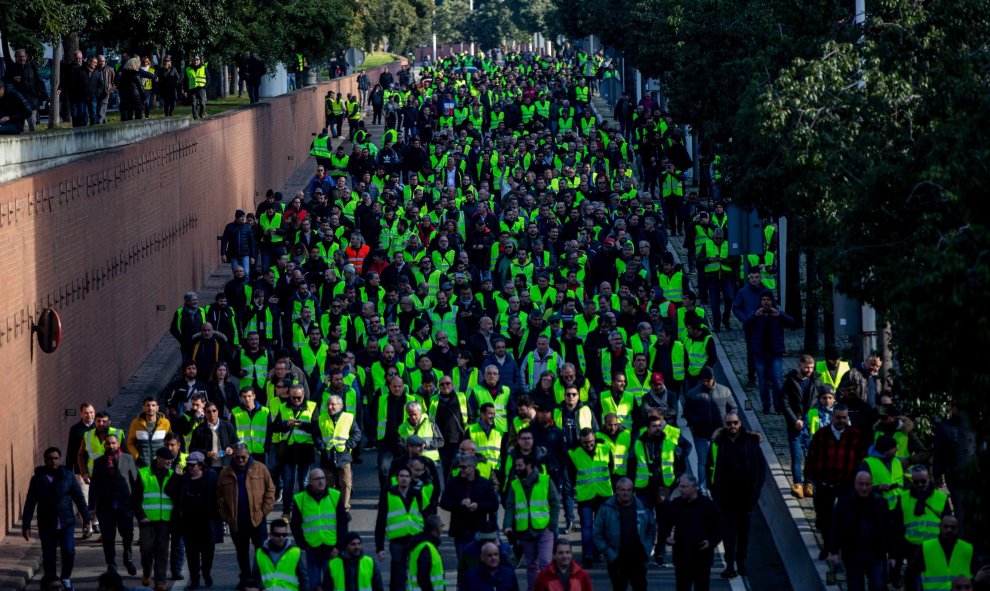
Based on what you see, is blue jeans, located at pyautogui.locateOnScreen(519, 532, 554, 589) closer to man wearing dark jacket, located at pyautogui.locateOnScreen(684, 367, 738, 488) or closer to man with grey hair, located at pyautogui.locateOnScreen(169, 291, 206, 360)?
man wearing dark jacket, located at pyautogui.locateOnScreen(684, 367, 738, 488)

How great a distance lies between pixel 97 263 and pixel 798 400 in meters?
10.4

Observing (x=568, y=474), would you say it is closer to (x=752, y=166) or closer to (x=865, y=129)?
(x=865, y=129)

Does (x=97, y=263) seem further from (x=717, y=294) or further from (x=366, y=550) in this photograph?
(x=366, y=550)

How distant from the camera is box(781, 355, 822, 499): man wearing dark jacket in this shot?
19.5 metres

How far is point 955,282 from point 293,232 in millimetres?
22117

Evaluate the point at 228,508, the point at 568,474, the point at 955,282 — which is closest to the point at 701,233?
the point at 568,474

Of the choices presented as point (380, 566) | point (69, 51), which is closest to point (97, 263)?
point (380, 566)

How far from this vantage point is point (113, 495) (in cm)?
1766

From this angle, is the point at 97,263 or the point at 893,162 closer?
the point at 893,162

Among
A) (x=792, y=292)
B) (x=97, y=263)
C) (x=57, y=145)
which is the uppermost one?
(x=57, y=145)

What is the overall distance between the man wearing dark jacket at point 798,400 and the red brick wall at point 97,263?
Answer: 25.3 feet

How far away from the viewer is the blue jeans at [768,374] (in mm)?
23250

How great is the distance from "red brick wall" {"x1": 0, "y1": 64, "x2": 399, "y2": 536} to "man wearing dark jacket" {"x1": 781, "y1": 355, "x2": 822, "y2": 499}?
7.71 meters

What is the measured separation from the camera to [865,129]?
17.8 metres
